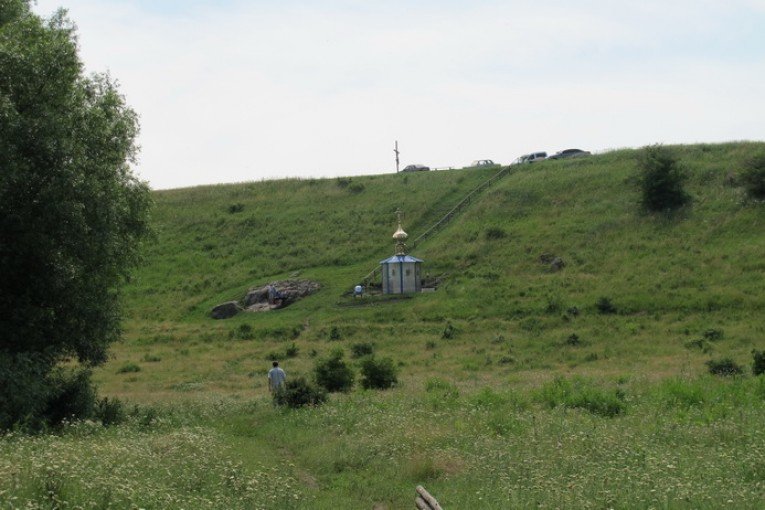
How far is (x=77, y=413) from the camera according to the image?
22906 mm

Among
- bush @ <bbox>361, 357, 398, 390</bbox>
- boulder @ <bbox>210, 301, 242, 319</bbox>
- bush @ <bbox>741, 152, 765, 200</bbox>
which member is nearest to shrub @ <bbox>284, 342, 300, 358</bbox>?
bush @ <bbox>361, 357, 398, 390</bbox>

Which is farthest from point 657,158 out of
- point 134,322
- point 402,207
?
point 134,322

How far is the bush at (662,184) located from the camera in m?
60.5

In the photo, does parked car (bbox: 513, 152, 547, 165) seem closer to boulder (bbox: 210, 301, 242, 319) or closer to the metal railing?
the metal railing

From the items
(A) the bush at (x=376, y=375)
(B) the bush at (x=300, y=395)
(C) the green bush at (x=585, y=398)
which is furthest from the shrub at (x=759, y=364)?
(B) the bush at (x=300, y=395)

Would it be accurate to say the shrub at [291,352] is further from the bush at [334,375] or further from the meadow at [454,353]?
the bush at [334,375]

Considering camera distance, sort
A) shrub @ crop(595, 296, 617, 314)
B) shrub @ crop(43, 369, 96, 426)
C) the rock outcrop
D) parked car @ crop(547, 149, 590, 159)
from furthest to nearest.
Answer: parked car @ crop(547, 149, 590, 159)
the rock outcrop
shrub @ crop(595, 296, 617, 314)
shrub @ crop(43, 369, 96, 426)

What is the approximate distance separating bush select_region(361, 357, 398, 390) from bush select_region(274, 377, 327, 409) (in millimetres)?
5622

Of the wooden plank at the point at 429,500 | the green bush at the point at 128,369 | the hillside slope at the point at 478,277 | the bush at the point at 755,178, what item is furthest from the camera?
the bush at the point at 755,178

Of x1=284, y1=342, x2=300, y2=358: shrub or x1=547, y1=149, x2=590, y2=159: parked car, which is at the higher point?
x1=547, y1=149, x2=590, y2=159: parked car

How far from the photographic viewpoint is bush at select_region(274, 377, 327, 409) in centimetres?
2448

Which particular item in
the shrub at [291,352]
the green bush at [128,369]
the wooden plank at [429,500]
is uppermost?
the wooden plank at [429,500]

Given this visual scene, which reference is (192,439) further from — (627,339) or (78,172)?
(627,339)

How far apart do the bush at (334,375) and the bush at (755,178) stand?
130 ft
